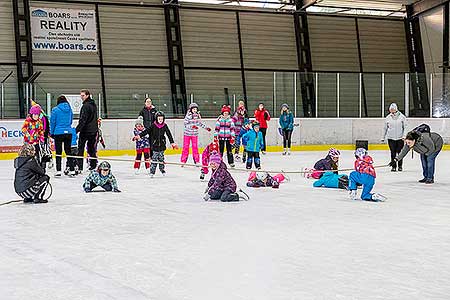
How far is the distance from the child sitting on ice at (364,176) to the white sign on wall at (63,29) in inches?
601

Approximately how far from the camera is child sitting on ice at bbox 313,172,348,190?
31.9 feet

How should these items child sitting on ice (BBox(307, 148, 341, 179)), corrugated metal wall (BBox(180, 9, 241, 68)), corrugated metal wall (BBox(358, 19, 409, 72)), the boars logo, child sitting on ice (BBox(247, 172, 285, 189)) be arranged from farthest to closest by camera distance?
1. corrugated metal wall (BBox(358, 19, 409, 72))
2. corrugated metal wall (BBox(180, 9, 241, 68))
3. the boars logo
4. child sitting on ice (BBox(307, 148, 341, 179))
5. child sitting on ice (BBox(247, 172, 285, 189))

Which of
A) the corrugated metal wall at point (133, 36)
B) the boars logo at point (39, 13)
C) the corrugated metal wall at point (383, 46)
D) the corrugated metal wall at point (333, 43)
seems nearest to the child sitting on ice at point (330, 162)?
the corrugated metal wall at point (133, 36)

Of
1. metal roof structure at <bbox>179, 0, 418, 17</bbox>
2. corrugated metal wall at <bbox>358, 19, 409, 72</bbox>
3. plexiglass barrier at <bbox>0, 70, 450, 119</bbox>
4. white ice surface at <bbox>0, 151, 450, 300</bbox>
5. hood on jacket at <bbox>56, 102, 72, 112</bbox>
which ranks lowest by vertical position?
white ice surface at <bbox>0, 151, 450, 300</bbox>

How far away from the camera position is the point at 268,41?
24.5 m

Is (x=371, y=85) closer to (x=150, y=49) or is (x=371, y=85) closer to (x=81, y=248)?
A: (x=150, y=49)

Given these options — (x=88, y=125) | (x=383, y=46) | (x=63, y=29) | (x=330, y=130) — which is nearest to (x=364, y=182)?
(x=88, y=125)

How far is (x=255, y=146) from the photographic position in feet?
41.2

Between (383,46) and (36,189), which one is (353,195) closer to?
(36,189)

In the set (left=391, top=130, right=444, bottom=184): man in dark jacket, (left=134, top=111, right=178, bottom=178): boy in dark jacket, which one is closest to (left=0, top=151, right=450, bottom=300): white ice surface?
(left=391, top=130, right=444, bottom=184): man in dark jacket

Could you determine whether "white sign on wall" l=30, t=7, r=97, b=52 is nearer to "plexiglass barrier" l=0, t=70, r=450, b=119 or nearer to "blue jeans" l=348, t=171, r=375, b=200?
"plexiglass barrier" l=0, t=70, r=450, b=119

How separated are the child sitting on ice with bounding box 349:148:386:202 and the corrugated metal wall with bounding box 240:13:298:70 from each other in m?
16.1

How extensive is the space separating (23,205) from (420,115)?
55.7 ft

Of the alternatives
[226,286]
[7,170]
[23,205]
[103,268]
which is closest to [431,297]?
[226,286]
